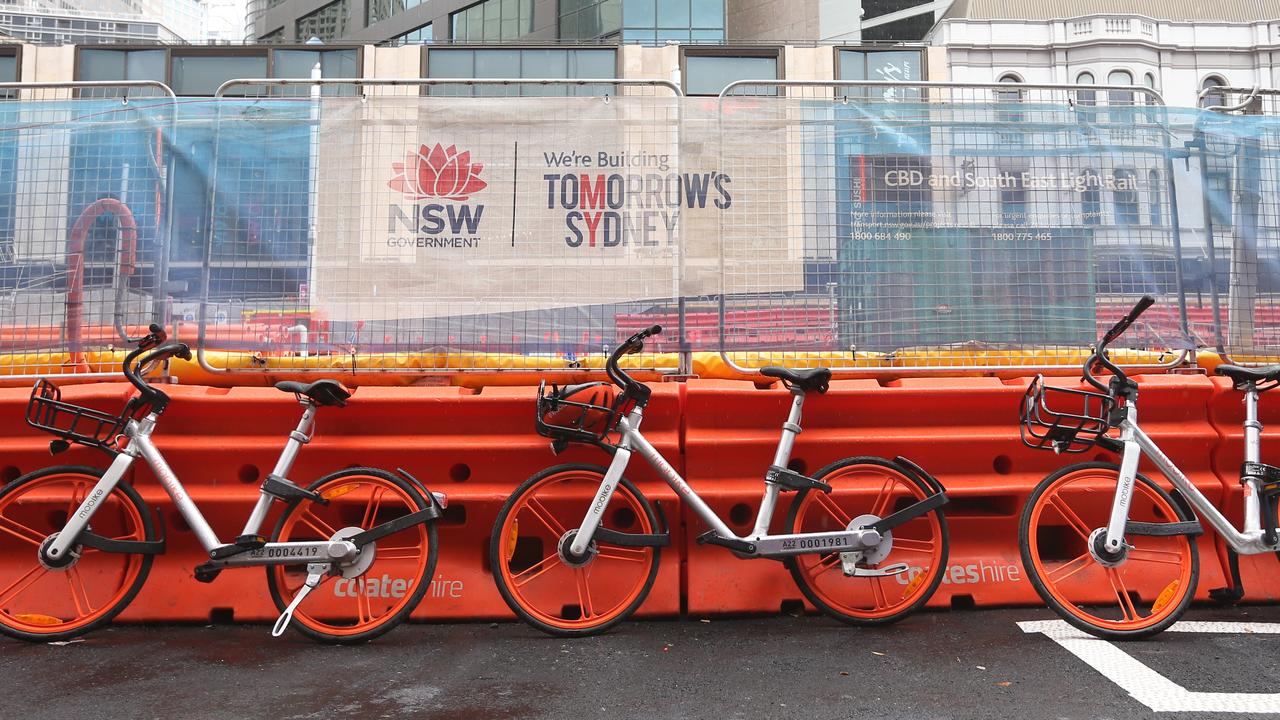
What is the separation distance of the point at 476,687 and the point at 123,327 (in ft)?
9.89

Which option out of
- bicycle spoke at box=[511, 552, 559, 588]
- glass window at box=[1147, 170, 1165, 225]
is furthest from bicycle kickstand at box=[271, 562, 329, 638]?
glass window at box=[1147, 170, 1165, 225]

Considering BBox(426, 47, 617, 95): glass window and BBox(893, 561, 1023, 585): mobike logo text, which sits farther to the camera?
BBox(426, 47, 617, 95): glass window

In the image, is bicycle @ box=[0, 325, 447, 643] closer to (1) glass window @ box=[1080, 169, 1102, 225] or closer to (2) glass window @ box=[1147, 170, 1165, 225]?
(1) glass window @ box=[1080, 169, 1102, 225]

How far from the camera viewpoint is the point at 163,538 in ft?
14.9

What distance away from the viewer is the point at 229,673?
3.94 metres

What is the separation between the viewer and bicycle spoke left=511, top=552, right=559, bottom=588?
459 cm

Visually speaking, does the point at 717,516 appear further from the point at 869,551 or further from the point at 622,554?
the point at 869,551

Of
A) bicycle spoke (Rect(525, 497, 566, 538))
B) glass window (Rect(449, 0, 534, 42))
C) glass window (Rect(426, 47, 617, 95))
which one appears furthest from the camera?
→ glass window (Rect(449, 0, 534, 42))

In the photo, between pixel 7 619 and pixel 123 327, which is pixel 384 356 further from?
pixel 7 619

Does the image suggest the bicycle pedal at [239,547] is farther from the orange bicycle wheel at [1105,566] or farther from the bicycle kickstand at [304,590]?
the orange bicycle wheel at [1105,566]

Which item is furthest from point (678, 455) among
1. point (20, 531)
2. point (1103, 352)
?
point (20, 531)

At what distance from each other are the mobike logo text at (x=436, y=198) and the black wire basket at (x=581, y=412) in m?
1.10

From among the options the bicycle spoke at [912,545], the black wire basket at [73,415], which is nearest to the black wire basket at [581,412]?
the bicycle spoke at [912,545]

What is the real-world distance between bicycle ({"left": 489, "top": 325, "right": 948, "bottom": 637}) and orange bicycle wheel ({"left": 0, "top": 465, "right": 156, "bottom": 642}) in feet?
6.05
